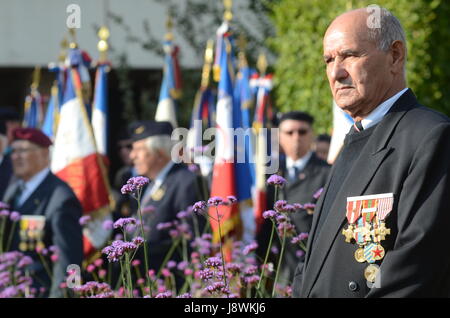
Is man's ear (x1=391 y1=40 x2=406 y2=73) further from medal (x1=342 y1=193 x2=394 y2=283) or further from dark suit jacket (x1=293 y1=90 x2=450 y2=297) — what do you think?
medal (x1=342 y1=193 x2=394 y2=283)

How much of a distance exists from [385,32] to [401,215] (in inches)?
25.7

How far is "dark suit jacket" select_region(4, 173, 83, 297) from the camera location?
5387 mm

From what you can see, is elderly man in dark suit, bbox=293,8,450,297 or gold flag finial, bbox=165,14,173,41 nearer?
elderly man in dark suit, bbox=293,8,450,297

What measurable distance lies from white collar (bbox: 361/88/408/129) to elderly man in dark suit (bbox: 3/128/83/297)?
2663mm

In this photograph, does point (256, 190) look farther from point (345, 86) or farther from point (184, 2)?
point (184, 2)

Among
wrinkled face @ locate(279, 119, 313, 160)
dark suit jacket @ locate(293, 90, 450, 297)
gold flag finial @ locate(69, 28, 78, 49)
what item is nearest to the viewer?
dark suit jacket @ locate(293, 90, 450, 297)

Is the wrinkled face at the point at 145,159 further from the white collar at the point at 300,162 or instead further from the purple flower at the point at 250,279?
the purple flower at the point at 250,279

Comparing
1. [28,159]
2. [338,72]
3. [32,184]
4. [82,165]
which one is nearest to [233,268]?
[338,72]

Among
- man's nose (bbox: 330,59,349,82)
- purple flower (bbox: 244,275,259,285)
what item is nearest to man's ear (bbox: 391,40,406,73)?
man's nose (bbox: 330,59,349,82)

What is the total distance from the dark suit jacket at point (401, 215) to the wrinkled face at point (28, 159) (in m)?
3.60

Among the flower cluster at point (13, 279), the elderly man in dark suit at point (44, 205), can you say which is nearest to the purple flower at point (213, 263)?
the flower cluster at point (13, 279)

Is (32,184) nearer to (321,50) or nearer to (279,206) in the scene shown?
(279,206)

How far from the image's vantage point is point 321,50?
32.6 ft

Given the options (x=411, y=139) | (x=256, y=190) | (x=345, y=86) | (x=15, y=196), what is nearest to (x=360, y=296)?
(x=411, y=139)
